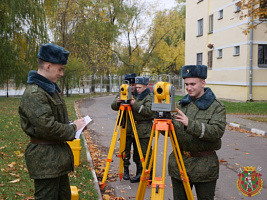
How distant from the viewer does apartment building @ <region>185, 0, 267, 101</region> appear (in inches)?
848

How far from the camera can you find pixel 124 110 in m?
5.55

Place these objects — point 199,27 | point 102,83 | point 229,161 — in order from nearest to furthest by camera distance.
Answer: point 229,161, point 199,27, point 102,83

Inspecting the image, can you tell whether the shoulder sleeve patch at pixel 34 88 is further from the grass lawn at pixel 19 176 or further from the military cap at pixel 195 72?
the grass lawn at pixel 19 176

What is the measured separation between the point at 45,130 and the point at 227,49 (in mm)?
22649

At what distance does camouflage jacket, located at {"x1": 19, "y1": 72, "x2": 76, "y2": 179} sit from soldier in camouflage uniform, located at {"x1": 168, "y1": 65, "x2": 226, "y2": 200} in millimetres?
1146

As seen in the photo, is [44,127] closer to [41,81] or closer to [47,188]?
[41,81]

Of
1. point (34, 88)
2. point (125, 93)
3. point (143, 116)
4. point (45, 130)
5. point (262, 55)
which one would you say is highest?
point (262, 55)

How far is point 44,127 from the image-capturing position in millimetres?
2994

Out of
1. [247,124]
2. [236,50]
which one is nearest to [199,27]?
[236,50]

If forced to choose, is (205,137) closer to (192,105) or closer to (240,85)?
(192,105)

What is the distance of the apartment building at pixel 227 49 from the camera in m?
21.5

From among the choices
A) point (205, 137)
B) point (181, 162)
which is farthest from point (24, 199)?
point (205, 137)

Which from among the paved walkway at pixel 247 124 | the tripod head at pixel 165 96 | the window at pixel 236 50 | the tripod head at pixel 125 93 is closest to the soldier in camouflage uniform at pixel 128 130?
the tripod head at pixel 125 93

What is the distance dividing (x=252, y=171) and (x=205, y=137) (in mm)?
4174
